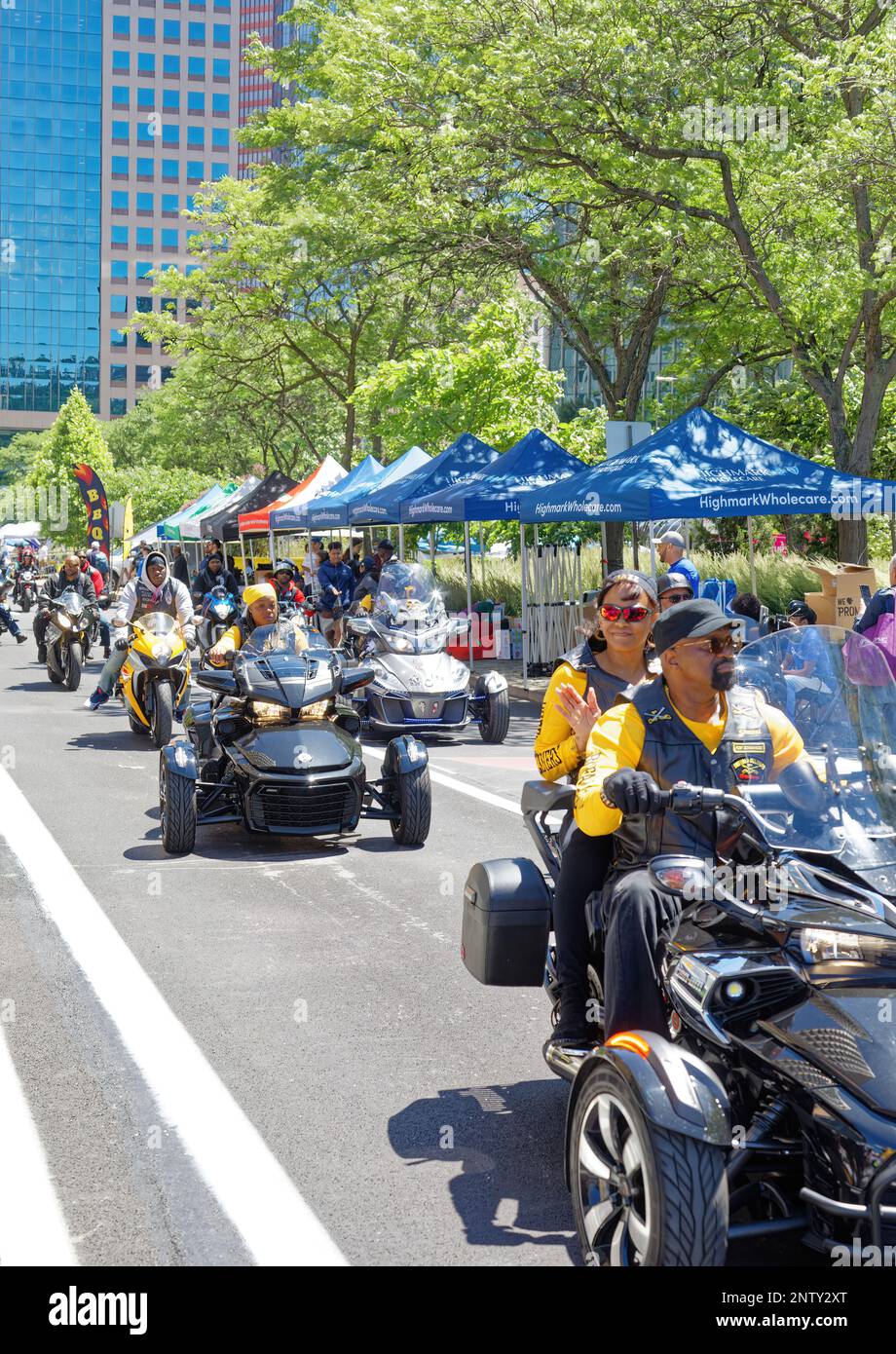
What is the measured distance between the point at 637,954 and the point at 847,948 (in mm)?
646

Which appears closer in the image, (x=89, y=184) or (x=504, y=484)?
(x=504, y=484)

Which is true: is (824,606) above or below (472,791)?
above

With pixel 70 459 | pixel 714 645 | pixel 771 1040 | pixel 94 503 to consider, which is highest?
pixel 70 459

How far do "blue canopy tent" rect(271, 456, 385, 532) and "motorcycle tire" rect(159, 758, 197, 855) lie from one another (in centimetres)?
1771

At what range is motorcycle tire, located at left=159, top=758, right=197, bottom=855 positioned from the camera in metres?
9.12

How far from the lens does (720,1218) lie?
3176 mm

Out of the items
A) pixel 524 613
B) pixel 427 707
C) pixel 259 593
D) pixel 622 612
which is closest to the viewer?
pixel 622 612

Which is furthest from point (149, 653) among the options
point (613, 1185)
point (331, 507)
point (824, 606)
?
point (331, 507)

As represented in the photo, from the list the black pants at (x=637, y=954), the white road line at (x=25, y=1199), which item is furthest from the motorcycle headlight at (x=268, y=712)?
the black pants at (x=637, y=954)

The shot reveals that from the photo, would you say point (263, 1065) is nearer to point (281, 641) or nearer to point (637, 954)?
point (637, 954)

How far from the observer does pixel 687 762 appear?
422 cm

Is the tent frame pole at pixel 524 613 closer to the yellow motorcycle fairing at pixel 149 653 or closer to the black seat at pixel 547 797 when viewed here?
the yellow motorcycle fairing at pixel 149 653

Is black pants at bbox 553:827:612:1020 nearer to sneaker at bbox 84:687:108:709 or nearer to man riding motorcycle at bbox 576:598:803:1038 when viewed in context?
man riding motorcycle at bbox 576:598:803:1038

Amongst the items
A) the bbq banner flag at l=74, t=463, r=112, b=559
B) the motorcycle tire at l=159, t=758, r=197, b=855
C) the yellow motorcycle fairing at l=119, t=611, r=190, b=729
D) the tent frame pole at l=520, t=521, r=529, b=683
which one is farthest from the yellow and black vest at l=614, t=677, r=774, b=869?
the bbq banner flag at l=74, t=463, r=112, b=559
